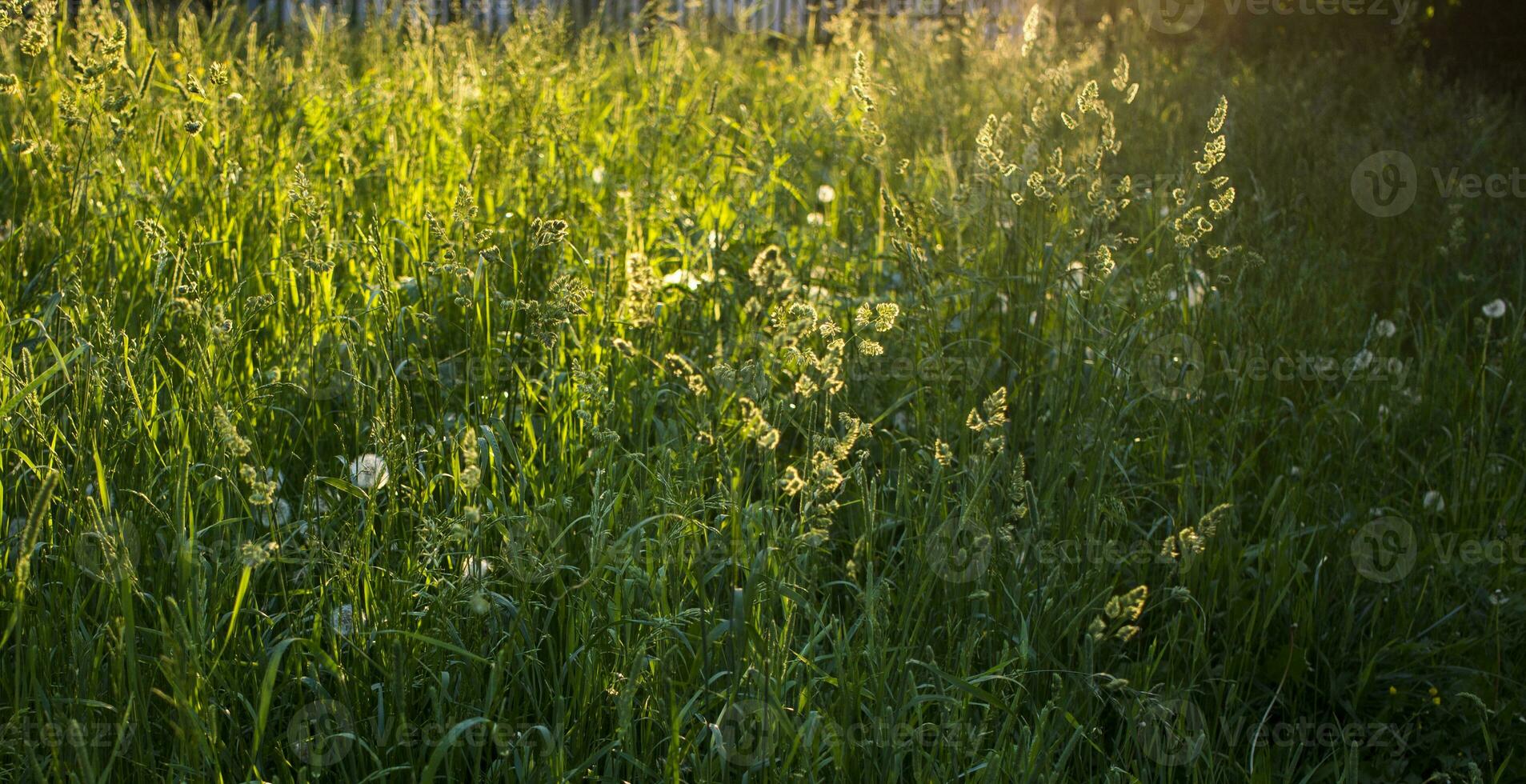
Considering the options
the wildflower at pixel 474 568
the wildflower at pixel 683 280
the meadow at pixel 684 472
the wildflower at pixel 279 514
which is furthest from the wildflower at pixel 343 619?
the wildflower at pixel 683 280

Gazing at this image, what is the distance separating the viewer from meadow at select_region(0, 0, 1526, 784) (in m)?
1.53

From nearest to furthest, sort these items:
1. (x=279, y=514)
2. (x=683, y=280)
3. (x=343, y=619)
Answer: (x=343, y=619) < (x=279, y=514) < (x=683, y=280)

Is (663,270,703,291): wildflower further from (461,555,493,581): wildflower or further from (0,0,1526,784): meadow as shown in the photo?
(461,555,493,581): wildflower

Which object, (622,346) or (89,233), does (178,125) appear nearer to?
(89,233)

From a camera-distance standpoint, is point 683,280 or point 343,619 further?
point 683,280

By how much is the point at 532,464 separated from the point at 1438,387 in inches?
84.0

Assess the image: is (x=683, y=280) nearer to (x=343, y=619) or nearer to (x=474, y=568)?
(x=474, y=568)

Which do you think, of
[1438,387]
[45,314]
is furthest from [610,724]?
[1438,387]

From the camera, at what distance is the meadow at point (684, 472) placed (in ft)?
5.02

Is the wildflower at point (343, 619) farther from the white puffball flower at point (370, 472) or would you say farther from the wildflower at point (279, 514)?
the wildflower at point (279, 514)

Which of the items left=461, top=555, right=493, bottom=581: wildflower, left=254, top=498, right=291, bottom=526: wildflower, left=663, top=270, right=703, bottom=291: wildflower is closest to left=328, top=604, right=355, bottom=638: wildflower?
left=461, top=555, right=493, bottom=581: wildflower

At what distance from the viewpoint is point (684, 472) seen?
1.96m

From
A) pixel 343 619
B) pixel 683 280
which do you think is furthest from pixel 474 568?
pixel 683 280

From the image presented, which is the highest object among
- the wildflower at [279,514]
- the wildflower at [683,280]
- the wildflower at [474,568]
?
the wildflower at [683,280]
